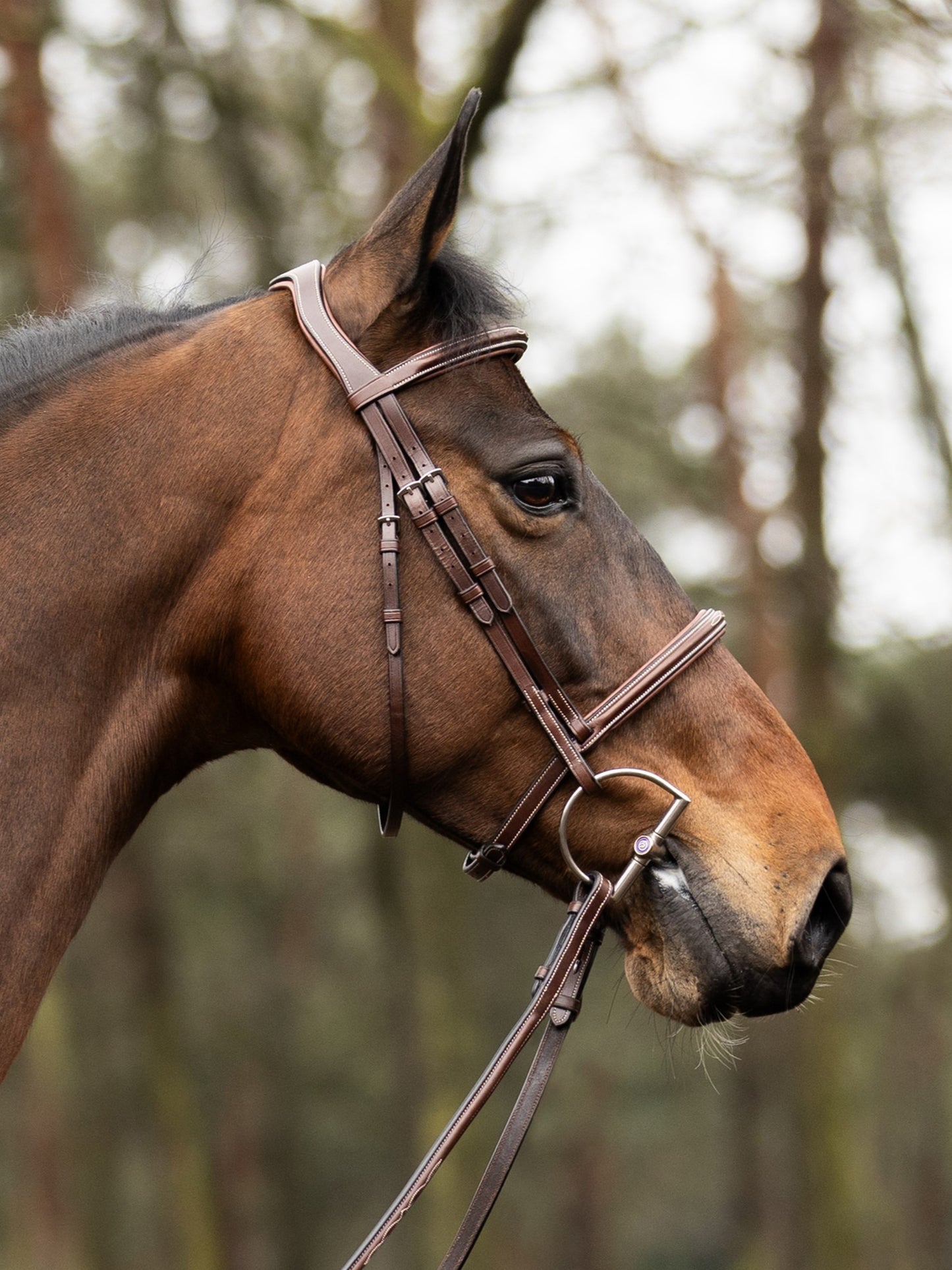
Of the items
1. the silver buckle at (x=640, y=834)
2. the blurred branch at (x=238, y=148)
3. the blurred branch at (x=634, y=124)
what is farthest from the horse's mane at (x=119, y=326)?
the blurred branch at (x=238, y=148)

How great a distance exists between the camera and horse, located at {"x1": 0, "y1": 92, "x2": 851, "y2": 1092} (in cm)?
280

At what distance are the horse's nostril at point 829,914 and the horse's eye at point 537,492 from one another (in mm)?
1107

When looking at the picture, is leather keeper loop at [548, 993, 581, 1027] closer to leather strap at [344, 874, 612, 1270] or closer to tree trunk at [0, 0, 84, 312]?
leather strap at [344, 874, 612, 1270]

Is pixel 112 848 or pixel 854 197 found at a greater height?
pixel 854 197

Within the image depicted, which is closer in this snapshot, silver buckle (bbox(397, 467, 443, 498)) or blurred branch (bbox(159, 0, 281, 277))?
silver buckle (bbox(397, 467, 443, 498))

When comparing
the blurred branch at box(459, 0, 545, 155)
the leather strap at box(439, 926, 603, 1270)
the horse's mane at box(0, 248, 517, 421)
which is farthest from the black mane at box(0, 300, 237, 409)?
the blurred branch at box(459, 0, 545, 155)

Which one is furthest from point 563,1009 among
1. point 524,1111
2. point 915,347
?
point 915,347

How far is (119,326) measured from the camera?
3.18 m

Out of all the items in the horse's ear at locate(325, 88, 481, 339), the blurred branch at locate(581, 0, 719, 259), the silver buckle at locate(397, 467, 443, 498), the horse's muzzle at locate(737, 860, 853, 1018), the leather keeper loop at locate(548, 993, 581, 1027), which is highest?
the blurred branch at locate(581, 0, 719, 259)

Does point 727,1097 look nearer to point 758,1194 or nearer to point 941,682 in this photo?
point 758,1194

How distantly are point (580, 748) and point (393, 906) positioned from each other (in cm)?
1481

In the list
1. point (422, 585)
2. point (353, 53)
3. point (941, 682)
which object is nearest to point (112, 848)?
point (422, 585)

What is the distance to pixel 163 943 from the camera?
13.0 metres

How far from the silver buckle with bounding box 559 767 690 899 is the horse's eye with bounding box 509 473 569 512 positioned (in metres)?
0.67
